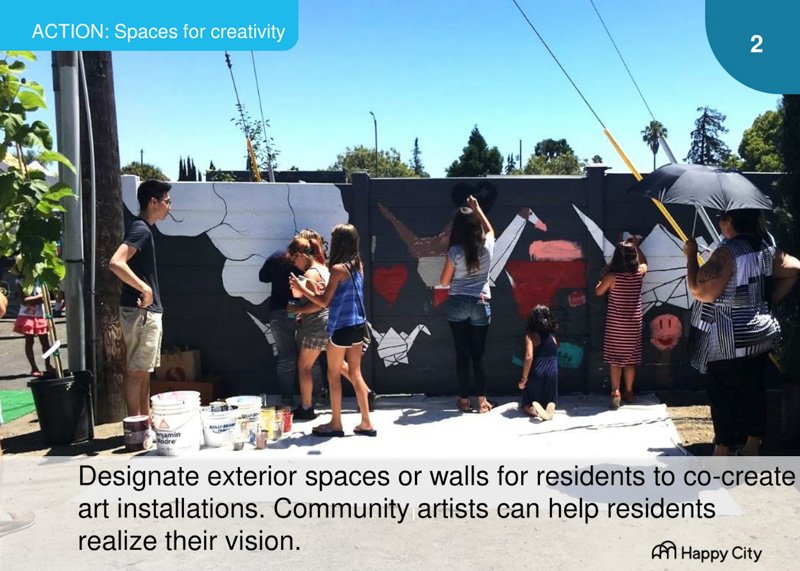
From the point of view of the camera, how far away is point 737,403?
4.50 m

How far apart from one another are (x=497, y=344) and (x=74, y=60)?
4.71 m

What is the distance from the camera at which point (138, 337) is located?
17.6ft

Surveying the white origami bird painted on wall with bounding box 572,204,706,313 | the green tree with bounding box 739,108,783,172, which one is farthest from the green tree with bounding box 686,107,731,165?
the white origami bird painted on wall with bounding box 572,204,706,313

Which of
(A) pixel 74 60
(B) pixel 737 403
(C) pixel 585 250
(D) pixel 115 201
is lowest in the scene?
(B) pixel 737 403

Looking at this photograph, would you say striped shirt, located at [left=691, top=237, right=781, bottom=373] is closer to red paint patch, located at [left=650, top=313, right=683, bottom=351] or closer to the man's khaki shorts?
red paint patch, located at [left=650, top=313, right=683, bottom=351]

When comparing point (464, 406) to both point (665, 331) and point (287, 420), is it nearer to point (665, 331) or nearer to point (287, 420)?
point (287, 420)

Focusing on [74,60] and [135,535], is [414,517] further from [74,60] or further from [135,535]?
[74,60]

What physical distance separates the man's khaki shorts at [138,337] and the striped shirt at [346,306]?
4.88 ft

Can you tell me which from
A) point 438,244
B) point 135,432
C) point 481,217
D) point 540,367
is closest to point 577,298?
point 540,367

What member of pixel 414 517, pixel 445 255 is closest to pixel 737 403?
pixel 414 517

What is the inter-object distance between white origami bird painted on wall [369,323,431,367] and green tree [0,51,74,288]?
3.01 metres

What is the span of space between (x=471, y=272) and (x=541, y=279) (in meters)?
0.97

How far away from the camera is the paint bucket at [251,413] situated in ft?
17.4

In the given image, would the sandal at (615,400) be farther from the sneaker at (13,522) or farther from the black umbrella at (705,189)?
the sneaker at (13,522)
